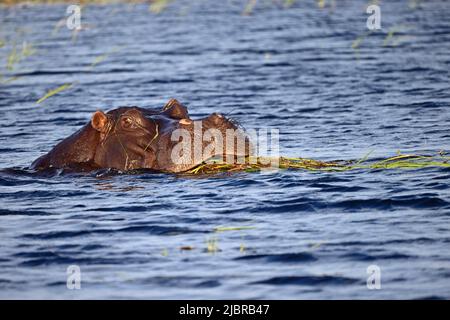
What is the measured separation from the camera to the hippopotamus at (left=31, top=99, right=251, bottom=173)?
30.4ft

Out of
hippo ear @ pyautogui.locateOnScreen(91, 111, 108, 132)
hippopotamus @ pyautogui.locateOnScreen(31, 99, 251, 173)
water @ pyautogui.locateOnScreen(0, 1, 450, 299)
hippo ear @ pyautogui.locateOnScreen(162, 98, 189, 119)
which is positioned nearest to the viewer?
water @ pyautogui.locateOnScreen(0, 1, 450, 299)

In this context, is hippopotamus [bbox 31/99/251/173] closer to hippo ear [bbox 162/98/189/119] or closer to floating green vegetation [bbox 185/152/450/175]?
hippo ear [bbox 162/98/189/119]

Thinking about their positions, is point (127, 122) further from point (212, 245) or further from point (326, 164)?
point (212, 245)

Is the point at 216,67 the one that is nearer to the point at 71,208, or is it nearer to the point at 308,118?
the point at 308,118

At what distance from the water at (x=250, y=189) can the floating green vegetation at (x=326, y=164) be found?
14cm

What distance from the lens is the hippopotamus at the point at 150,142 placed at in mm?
9273

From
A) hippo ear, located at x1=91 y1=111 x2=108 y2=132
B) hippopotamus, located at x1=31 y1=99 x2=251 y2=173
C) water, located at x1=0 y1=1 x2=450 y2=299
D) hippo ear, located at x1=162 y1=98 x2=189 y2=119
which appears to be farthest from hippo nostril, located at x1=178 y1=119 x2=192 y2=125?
hippo ear, located at x1=91 y1=111 x2=108 y2=132

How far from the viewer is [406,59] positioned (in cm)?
1895

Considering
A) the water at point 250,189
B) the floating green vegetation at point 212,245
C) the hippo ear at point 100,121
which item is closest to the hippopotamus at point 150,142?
the hippo ear at point 100,121

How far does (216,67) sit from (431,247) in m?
12.5

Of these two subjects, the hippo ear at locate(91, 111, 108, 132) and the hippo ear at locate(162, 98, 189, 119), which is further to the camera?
the hippo ear at locate(162, 98, 189, 119)

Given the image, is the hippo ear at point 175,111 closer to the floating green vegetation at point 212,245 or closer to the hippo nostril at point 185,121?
the hippo nostril at point 185,121

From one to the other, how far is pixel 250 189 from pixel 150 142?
44.5 inches
